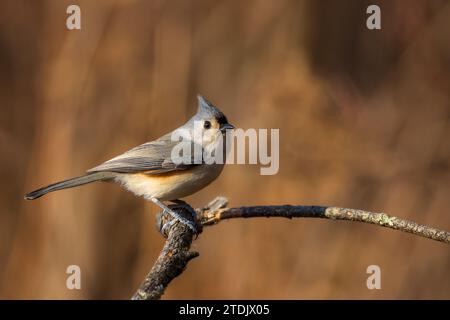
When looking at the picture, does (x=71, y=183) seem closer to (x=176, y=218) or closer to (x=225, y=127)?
(x=176, y=218)

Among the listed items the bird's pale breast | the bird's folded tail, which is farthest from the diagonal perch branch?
the bird's folded tail

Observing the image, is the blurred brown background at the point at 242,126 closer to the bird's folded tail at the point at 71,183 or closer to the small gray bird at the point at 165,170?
the small gray bird at the point at 165,170

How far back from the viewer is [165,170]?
3684 mm

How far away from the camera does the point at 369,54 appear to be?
17.3ft

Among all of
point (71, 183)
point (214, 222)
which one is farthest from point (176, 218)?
point (71, 183)

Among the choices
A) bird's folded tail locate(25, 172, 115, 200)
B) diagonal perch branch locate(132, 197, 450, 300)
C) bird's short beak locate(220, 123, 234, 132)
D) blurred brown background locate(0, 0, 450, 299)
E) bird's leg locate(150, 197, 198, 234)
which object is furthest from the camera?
blurred brown background locate(0, 0, 450, 299)

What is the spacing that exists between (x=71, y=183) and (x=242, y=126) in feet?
6.28

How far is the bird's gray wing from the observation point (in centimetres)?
363

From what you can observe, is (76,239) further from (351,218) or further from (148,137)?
(351,218)

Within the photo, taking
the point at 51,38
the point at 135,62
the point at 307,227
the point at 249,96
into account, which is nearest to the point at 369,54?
the point at 249,96

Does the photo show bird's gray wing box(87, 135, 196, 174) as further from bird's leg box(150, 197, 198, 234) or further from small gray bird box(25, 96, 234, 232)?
bird's leg box(150, 197, 198, 234)

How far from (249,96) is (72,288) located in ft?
7.10

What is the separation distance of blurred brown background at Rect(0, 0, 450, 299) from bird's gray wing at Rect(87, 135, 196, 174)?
134 centimetres

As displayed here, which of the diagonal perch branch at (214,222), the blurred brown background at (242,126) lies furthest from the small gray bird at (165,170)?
the blurred brown background at (242,126)
